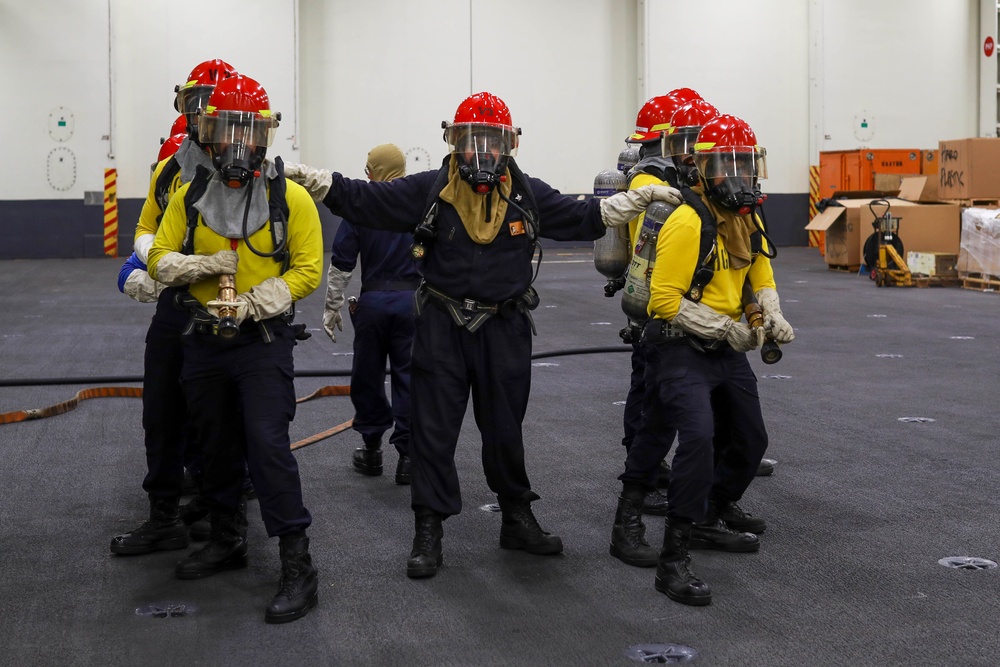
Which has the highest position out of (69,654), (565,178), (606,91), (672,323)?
(606,91)

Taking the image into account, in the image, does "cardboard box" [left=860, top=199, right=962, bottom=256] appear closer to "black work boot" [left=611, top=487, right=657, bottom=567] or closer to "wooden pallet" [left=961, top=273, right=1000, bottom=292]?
"wooden pallet" [left=961, top=273, right=1000, bottom=292]

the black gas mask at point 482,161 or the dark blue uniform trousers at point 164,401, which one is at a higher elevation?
the black gas mask at point 482,161

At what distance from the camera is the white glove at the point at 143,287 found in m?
4.70

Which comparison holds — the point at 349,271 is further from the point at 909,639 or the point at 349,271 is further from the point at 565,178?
the point at 565,178

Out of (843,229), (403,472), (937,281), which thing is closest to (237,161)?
(403,472)

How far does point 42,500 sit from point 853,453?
13.6ft

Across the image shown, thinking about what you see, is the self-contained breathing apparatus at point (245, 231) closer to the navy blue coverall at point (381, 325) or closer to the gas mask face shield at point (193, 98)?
the gas mask face shield at point (193, 98)

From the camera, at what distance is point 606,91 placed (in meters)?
23.2

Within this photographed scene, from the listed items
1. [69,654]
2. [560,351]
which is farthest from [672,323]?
[560,351]

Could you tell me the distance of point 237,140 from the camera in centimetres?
401

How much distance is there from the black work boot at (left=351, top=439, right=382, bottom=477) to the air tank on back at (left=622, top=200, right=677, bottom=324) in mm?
1862

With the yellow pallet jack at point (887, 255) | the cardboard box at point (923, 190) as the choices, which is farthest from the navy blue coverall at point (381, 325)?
the cardboard box at point (923, 190)

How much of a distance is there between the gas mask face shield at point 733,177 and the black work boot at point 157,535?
2523 mm

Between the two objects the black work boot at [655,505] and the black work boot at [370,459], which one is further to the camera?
the black work boot at [370,459]
